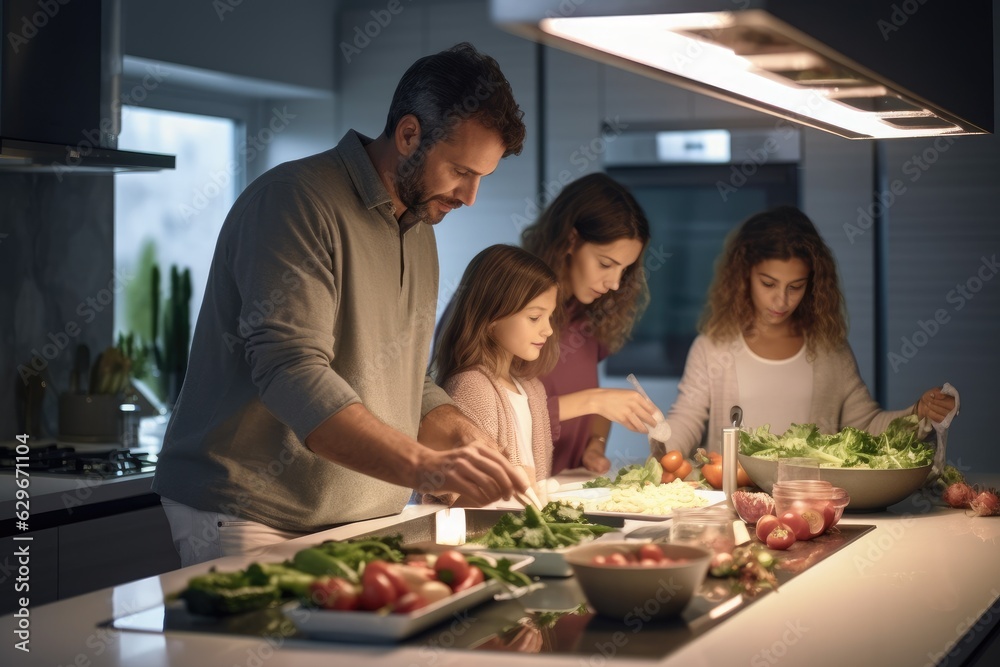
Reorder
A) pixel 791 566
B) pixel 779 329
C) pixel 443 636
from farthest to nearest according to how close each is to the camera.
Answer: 1. pixel 779 329
2. pixel 791 566
3. pixel 443 636

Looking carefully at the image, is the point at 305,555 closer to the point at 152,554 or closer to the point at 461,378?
the point at 461,378

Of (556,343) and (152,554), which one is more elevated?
(556,343)

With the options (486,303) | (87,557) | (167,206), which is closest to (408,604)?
(486,303)

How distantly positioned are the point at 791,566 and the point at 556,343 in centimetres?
121

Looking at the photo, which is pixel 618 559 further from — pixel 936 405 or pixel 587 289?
pixel 587 289

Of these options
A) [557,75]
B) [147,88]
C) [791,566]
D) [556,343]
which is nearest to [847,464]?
[791,566]

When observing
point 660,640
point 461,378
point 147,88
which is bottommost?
point 660,640

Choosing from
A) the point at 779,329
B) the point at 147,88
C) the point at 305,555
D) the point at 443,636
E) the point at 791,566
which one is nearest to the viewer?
the point at 443,636

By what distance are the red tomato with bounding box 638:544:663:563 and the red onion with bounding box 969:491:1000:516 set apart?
102 centimetres

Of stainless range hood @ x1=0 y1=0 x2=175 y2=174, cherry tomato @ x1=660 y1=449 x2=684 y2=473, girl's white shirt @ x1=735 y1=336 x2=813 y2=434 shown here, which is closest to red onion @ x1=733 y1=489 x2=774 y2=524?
cherry tomato @ x1=660 y1=449 x2=684 y2=473

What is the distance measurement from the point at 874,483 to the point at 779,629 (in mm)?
898

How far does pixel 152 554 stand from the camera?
2654 mm

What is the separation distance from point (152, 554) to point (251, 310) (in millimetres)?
1262

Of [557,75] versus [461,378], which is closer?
[461,378]
